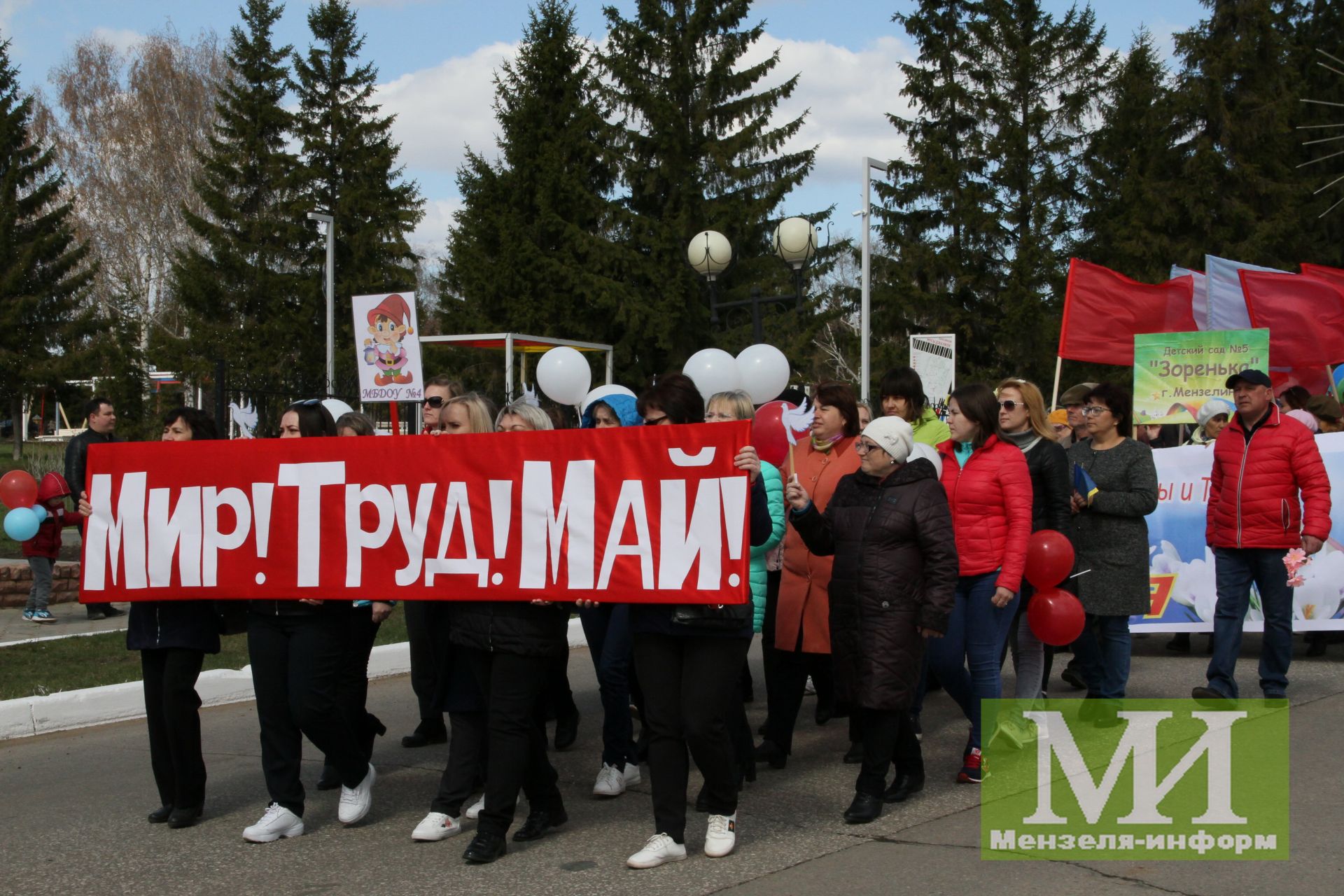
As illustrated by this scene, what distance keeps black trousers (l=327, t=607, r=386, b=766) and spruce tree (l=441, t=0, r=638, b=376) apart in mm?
26225

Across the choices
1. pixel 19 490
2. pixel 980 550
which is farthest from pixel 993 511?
pixel 19 490

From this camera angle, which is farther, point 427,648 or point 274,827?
point 427,648

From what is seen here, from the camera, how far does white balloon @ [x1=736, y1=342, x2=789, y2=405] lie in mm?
10547

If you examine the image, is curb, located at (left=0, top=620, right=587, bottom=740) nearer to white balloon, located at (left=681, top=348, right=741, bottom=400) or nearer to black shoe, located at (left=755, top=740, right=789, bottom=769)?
white balloon, located at (left=681, top=348, right=741, bottom=400)

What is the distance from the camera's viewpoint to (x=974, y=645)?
6000mm

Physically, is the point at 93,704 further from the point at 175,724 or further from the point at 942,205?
the point at 942,205

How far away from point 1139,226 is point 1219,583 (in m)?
26.7

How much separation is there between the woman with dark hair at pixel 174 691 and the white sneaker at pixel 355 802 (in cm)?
63

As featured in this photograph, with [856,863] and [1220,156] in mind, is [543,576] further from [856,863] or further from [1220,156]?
[1220,156]

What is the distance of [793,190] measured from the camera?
3278 cm

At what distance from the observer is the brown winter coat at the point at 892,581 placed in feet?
17.5

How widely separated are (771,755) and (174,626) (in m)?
2.86

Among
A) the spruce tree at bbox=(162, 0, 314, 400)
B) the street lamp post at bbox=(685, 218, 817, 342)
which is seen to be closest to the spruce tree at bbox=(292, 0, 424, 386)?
the spruce tree at bbox=(162, 0, 314, 400)

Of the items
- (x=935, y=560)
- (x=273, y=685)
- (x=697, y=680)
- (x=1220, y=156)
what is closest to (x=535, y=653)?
(x=697, y=680)
